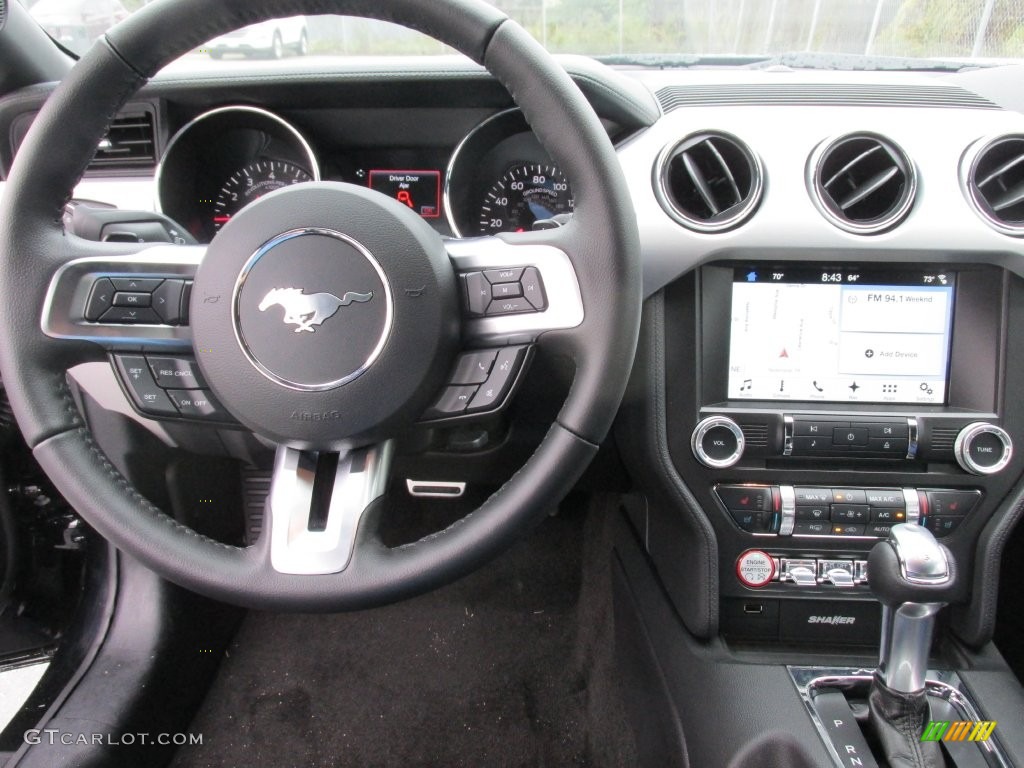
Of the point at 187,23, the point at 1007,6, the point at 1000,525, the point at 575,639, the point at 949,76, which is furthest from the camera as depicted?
the point at 575,639

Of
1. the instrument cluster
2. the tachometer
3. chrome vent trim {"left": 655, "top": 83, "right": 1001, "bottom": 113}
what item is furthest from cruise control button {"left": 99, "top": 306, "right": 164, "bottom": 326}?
chrome vent trim {"left": 655, "top": 83, "right": 1001, "bottom": 113}

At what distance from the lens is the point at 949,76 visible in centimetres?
145

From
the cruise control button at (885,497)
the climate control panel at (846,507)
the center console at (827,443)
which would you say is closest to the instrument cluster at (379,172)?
the center console at (827,443)

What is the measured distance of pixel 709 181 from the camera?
1264mm

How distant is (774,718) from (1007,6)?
1.41 m

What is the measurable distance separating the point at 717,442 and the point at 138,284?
0.86 metres

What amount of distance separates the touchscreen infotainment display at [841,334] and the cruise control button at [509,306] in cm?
46

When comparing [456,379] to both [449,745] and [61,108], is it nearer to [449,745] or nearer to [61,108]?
[61,108]

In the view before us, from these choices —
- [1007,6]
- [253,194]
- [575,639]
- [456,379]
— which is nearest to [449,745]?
[575,639]

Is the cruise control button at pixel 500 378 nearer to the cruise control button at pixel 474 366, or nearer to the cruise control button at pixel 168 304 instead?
the cruise control button at pixel 474 366

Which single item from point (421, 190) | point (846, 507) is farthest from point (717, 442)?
point (421, 190)

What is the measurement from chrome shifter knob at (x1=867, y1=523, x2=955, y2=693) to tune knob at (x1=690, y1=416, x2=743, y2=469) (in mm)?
307

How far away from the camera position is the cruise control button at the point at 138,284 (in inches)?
37.5

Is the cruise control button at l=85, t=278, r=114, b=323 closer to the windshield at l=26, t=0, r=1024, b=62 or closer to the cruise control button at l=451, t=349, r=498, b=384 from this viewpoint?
the cruise control button at l=451, t=349, r=498, b=384
